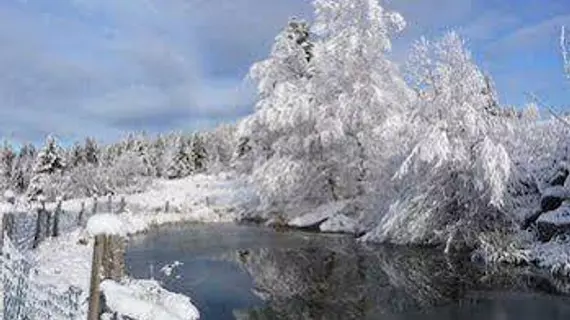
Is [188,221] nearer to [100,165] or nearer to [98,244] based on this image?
[98,244]

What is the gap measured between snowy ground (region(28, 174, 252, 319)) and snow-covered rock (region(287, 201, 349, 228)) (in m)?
5.97

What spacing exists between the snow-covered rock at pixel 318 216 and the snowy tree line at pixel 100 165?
117ft

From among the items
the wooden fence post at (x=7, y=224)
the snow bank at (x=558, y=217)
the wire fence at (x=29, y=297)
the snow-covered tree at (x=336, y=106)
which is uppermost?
the snow-covered tree at (x=336, y=106)

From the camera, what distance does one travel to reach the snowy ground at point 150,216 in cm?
1394

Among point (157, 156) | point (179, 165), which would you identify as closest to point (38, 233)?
point (179, 165)

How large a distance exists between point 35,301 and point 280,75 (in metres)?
30.4

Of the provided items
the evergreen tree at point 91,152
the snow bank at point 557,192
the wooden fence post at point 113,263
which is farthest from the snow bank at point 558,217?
the evergreen tree at point 91,152

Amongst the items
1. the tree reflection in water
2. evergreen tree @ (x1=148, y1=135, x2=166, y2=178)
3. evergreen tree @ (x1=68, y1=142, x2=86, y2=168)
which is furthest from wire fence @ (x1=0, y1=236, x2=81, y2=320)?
evergreen tree @ (x1=68, y1=142, x2=86, y2=168)

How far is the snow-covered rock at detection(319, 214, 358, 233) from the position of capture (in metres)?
32.1

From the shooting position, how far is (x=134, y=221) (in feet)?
108

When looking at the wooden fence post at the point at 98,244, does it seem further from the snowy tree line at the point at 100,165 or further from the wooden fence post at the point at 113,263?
the snowy tree line at the point at 100,165

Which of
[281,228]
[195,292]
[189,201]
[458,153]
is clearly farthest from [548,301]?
[189,201]

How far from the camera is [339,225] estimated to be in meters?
32.9

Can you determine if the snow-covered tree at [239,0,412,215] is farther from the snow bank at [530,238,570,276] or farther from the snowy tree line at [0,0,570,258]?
the snow bank at [530,238,570,276]
